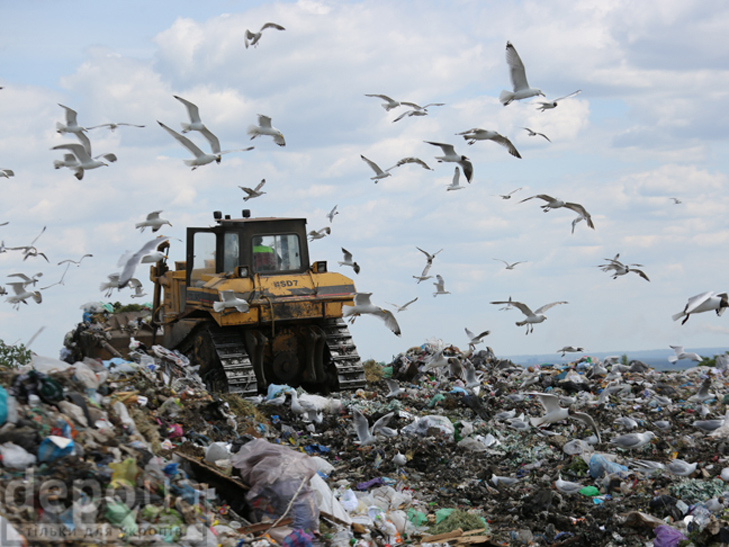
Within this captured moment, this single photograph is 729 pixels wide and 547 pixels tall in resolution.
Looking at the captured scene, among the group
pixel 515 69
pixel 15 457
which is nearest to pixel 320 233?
pixel 515 69

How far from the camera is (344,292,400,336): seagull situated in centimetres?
852

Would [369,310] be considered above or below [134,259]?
below

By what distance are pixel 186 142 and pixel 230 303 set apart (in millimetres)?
2021

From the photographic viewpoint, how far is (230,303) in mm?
8688

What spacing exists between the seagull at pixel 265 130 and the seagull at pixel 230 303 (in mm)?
2553

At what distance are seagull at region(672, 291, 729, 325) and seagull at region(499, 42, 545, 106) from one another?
2.81 metres

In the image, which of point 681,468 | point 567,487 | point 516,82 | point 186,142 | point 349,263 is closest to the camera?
point 567,487

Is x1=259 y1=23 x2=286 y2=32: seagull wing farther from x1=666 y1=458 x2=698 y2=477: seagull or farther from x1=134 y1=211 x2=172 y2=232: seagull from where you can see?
x1=666 y1=458 x2=698 y2=477: seagull

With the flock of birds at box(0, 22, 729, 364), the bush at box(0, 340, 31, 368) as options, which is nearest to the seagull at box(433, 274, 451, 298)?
the flock of birds at box(0, 22, 729, 364)

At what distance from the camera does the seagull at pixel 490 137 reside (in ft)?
28.6

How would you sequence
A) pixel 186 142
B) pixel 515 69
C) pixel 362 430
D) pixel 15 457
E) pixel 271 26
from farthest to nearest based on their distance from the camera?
pixel 271 26
pixel 186 142
pixel 515 69
pixel 362 430
pixel 15 457

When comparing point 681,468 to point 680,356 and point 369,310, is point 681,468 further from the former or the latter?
point 680,356

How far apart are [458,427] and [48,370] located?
4.21 metres

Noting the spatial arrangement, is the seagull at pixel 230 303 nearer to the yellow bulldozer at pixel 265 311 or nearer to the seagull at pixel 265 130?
the yellow bulldozer at pixel 265 311
